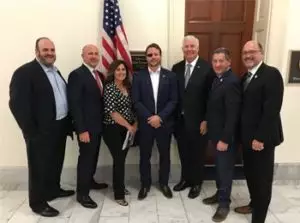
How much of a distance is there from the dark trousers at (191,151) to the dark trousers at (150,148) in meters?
0.20

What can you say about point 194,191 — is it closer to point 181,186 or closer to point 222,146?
point 181,186

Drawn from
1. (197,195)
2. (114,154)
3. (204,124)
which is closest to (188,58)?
(204,124)

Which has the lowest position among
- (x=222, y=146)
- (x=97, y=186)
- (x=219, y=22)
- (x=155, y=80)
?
(x=97, y=186)

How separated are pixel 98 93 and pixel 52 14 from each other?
108 centimetres

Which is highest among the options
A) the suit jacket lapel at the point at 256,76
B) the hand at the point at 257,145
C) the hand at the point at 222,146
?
the suit jacket lapel at the point at 256,76

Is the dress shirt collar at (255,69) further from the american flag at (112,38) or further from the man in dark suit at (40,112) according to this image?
the man in dark suit at (40,112)

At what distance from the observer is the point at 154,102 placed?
9.60 feet

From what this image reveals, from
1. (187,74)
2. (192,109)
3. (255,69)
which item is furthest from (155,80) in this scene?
(255,69)

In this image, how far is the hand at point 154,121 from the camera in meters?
2.84

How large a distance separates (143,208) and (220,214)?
74 cm

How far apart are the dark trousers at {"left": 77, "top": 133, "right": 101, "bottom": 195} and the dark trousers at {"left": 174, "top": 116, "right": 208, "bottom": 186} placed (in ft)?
2.91

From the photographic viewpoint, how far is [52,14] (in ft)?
10.2

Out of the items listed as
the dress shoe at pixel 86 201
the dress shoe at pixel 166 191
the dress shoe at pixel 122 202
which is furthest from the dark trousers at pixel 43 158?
the dress shoe at pixel 166 191

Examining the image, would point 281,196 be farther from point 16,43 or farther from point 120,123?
point 16,43
